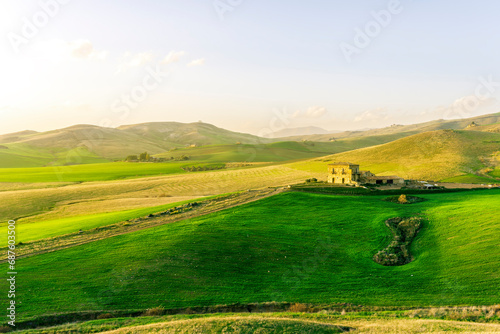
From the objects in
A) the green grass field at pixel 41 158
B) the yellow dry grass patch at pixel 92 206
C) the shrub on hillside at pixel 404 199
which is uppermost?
the green grass field at pixel 41 158

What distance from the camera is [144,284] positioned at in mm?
24000

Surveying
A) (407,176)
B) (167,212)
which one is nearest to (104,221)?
(167,212)

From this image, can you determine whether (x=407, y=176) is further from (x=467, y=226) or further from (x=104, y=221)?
(x=104, y=221)

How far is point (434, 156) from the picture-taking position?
101250 mm

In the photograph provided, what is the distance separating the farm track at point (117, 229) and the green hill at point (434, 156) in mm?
52329

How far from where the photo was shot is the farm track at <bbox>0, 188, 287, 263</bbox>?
30.1 metres

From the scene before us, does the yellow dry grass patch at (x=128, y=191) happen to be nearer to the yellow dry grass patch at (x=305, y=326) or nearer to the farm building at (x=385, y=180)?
the farm building at (x=385, y=180)

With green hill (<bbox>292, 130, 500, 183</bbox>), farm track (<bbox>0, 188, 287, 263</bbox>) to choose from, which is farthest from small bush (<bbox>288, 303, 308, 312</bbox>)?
green hill (<bbox>292, 130, 500, 183</bbox>)

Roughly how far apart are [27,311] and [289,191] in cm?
4141

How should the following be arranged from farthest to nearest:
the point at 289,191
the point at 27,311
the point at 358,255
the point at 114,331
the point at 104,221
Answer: the point at 289,191 → the point at 104,221 → the point at 358,255 → the point at 27,311 → the point at 114,331

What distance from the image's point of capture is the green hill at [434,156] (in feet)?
272

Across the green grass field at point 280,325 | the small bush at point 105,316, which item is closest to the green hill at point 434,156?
the green grass field at point 280,325

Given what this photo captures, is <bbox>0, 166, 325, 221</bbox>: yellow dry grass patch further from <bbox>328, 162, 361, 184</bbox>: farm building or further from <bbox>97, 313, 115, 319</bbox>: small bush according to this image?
<bbox>97, 313, 115, 319</bbox>: small bush

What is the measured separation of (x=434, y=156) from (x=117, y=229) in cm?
10002
